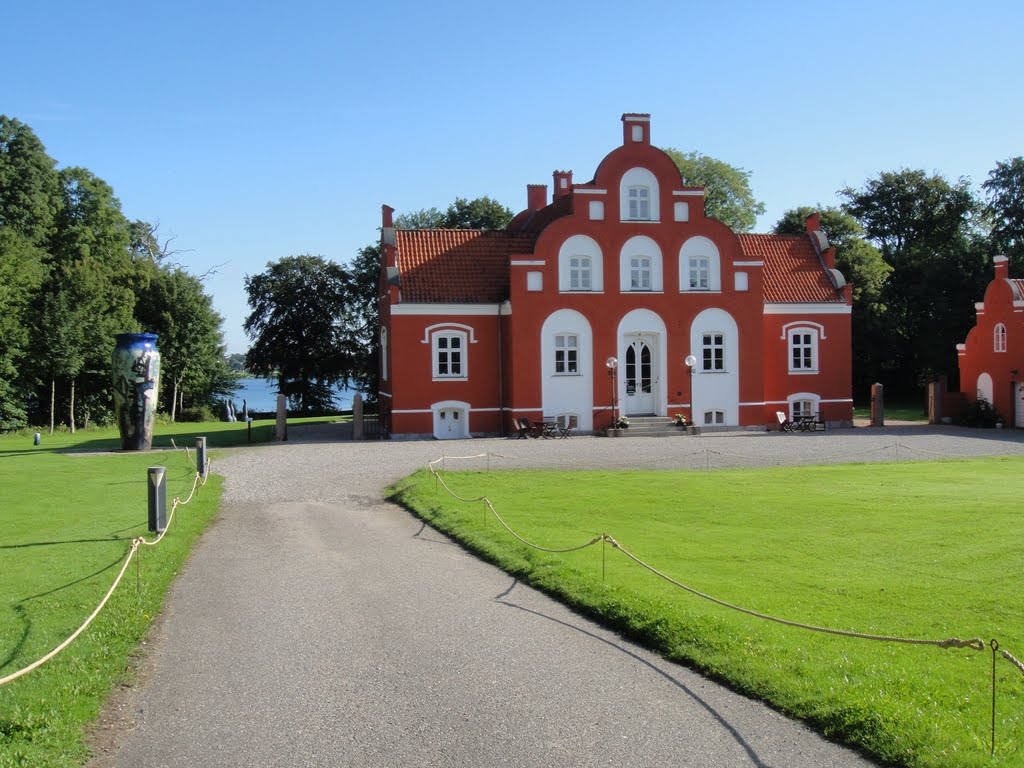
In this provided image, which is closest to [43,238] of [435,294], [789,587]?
[435,294]

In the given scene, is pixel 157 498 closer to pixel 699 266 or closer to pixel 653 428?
pixel 653 428

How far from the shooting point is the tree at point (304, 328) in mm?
60406

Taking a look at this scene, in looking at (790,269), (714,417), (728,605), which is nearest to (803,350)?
(790,269)

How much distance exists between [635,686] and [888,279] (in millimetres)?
54211

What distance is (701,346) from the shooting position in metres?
Answer: 37.1

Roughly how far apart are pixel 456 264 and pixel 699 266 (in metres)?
9.34

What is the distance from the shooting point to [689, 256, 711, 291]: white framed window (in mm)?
37094

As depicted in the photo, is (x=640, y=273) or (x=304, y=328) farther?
(x=304, y=328)

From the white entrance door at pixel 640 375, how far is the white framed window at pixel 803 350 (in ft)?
19.8

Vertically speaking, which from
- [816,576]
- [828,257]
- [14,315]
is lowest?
[816,576]

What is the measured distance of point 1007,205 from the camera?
5662cm

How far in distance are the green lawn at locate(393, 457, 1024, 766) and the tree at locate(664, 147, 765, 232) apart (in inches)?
1590

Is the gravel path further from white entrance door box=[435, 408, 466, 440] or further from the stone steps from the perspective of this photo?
the stone steps

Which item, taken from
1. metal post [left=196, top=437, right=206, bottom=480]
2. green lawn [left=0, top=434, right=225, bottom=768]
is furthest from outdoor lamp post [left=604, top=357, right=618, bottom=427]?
metal post [left=196, top=437, right=206, bottom=480]
